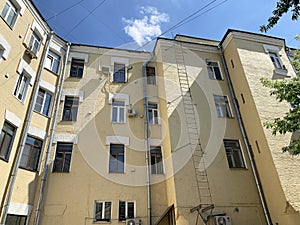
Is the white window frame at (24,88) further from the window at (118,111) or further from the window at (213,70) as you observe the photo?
the window at (213,70)

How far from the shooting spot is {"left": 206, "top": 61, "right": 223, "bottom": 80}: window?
13730 mm

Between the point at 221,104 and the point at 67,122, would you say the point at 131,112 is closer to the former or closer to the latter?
the point at 67,122

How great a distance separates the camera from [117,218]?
30.2ft

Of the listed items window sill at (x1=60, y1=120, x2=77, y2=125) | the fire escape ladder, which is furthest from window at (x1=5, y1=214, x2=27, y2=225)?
the fire escape ladder

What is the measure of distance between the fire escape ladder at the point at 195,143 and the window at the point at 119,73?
10.3 ft

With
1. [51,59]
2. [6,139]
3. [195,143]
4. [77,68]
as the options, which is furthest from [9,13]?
[195,143]

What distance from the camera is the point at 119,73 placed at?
13.4m

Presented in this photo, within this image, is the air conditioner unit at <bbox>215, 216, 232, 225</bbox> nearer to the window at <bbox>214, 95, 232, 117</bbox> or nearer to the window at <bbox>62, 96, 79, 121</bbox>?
the window at <bbox>214, 95, 232, 117</bbox>

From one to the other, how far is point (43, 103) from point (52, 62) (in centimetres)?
257

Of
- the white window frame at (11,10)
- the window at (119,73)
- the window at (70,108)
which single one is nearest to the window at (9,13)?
the white window frame at (11,10)

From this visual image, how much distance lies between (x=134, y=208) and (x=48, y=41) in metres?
9.33

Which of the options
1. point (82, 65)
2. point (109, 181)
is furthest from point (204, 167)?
point (82, 65)

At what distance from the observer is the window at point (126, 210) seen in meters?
9.30

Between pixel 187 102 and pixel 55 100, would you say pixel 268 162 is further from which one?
pixel 55 100
